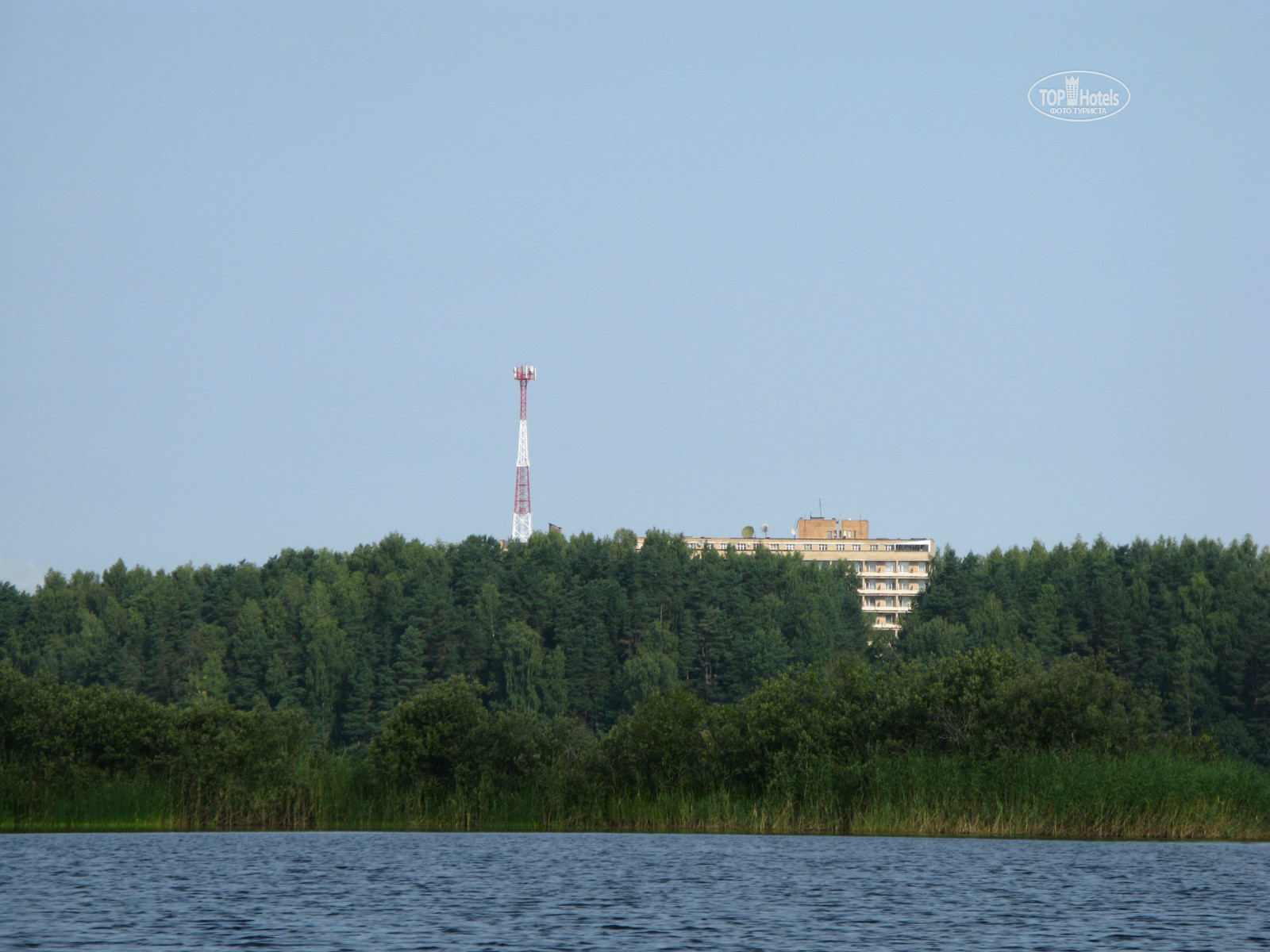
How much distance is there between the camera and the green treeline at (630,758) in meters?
51.2

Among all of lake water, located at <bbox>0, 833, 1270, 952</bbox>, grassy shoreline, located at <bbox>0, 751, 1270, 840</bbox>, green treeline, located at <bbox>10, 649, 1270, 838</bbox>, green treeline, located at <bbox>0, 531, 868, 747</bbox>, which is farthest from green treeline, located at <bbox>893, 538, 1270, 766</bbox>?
lake water, located at <bbox>0, 833, 1270, 952</bbox>

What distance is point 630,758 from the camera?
5534cm

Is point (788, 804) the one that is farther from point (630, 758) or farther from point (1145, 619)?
point (1145, 619)

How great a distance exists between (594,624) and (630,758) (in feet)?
359

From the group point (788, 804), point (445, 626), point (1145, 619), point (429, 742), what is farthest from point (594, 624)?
point (788, 804)

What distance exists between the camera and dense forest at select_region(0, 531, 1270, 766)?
488 feet

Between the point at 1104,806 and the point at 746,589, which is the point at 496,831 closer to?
the point at 1104,806

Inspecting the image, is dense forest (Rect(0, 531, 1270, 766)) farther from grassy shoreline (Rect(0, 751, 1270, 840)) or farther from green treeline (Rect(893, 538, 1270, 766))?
grassy shoreline (Rect(0, 751, 1270, 840))

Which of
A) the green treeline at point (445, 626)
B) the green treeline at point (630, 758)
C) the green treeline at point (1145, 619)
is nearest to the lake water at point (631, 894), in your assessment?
the green treeline at point (630, 758)

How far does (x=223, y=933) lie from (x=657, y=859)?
17.3m

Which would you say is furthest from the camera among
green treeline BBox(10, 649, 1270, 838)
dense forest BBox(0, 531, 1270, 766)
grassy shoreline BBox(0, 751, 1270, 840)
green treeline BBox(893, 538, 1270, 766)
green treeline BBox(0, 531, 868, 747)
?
green treeline BBox(0, 531, 868, 747)

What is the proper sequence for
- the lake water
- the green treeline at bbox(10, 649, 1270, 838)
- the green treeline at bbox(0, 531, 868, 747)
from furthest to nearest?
the green treeline at bbox(0, 531, 868, 747) → the green treeline at bbox(10, 649, 1270, 838) → the lake water

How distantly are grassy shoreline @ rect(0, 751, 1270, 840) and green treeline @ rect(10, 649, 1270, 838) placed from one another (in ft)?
0.26

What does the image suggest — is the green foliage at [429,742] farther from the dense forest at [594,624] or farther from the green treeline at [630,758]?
the dense forest at [594,624]
